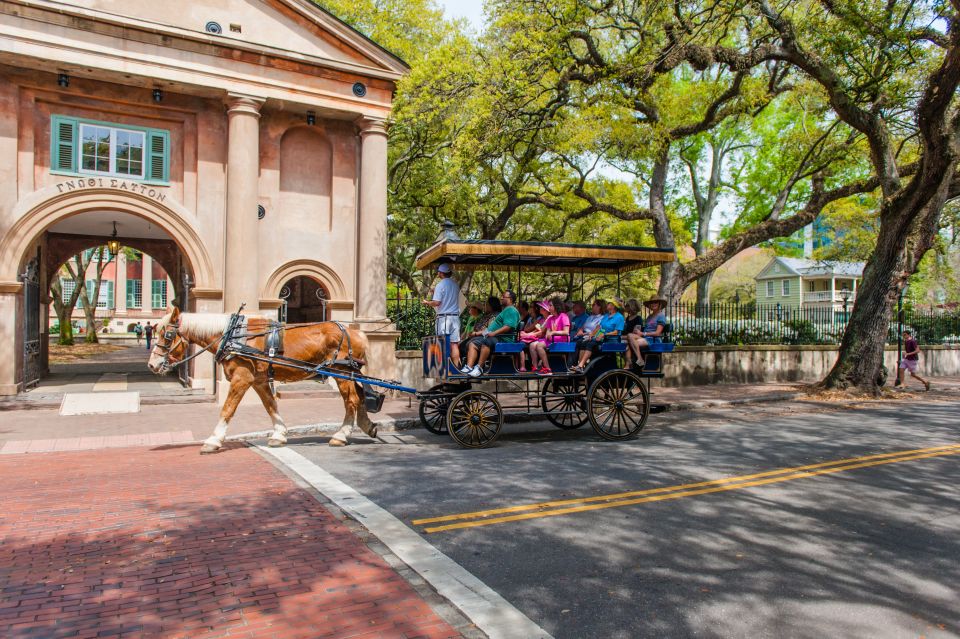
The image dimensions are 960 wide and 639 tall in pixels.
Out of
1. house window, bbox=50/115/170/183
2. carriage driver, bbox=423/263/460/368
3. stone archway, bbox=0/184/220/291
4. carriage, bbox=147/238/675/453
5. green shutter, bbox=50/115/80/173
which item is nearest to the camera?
carriage, bbox=147/238/675/453

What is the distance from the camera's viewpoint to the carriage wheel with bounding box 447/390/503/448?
32.2ft

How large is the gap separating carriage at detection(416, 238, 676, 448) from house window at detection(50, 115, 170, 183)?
8.62m

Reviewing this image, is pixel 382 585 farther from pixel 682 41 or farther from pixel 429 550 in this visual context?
pixel 682 41

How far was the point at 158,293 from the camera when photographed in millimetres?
57781

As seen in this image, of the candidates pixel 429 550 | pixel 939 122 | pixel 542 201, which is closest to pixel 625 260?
pixel 429 550

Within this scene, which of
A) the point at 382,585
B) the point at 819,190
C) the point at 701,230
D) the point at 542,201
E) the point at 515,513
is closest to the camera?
the point at 382,585

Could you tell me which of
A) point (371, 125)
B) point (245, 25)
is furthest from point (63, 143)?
point (371, 125)

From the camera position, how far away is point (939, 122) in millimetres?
14641

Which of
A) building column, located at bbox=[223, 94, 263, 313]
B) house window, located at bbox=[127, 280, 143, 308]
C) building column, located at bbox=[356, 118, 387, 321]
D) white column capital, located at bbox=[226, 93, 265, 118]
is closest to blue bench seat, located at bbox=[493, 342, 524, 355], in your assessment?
building column, located at bbox=[356, 118, 387, 321]

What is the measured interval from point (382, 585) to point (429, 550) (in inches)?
27.9

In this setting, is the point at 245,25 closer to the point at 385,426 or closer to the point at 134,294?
the point at 385,426

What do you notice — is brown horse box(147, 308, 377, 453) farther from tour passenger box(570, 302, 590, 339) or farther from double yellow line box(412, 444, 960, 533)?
double yellow line box(412, 444, 960, 533)

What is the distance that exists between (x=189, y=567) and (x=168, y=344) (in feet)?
17.5

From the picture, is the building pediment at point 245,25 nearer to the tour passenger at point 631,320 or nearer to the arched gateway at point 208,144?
the arched gateway at point 208,144
